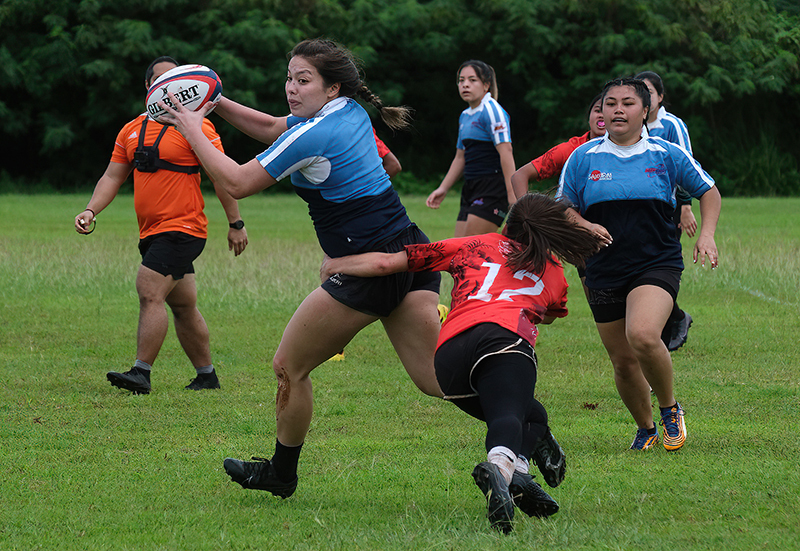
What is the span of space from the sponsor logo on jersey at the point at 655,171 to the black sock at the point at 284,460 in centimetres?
235

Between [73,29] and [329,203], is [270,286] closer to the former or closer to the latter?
[329,203]

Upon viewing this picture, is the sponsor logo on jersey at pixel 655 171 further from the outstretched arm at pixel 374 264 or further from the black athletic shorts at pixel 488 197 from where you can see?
the black athletic shorts at pixel 488 197

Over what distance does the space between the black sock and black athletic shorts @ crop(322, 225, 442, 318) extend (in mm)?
690

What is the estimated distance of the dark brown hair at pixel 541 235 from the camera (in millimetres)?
4133

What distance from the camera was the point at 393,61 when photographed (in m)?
37.5

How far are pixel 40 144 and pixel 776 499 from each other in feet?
118

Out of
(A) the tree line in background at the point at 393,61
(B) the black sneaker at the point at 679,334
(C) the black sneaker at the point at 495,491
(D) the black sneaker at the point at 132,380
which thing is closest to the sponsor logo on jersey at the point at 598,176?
(C) the black sneaker at the point at 495,491

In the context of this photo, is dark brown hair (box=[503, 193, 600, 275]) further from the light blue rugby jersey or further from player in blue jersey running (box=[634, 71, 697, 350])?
the light blue rugby jersey

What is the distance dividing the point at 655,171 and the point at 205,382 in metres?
3.59

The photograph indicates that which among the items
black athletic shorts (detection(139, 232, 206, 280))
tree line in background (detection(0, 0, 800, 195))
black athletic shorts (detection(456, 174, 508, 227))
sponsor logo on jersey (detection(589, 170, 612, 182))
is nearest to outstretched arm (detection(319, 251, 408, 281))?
sponsor logo on jersey (detection(589, 170, 612, 182))

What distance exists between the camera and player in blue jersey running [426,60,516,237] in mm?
9570

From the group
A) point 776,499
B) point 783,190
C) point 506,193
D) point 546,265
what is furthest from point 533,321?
point 783,190

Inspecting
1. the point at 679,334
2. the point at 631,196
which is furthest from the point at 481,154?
the point at 631,196

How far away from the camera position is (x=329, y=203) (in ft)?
14.2
